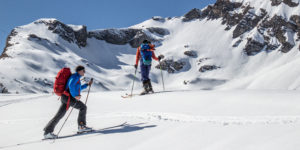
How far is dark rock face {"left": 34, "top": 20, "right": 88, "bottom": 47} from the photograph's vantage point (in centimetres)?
15862

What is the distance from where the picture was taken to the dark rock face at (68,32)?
159m

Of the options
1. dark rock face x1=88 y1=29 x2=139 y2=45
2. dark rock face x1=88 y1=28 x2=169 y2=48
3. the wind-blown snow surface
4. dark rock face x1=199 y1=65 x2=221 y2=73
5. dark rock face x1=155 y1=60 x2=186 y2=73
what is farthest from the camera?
dark rock face x1=88 y1=28 x2=169 y2=48

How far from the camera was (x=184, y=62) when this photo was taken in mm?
164875

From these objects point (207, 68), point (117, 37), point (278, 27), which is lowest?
point (207, 68)

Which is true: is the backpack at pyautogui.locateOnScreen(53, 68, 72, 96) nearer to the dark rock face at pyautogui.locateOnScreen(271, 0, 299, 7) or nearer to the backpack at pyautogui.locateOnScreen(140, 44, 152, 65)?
the backpack at pyautogui.locateOnScreen(140, 44, 152, 65)

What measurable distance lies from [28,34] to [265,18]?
14768cm

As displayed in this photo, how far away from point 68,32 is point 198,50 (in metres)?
85.0

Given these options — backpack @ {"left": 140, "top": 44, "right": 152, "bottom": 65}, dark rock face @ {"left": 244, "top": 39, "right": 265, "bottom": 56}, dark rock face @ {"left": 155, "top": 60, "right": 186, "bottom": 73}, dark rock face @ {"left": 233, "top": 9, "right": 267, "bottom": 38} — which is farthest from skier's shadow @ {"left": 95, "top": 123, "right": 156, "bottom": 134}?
dark rock face @ {"left": 233, "top": 9, "right": 267, "bottom": 38}

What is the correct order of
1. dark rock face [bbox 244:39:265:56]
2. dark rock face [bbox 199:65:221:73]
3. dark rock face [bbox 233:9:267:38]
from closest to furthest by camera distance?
dark rock face [bbox 199:65:221:73] < dark rock face [bbox 244:39:265:56] < dark rock face [bbox 233:9:267:38]

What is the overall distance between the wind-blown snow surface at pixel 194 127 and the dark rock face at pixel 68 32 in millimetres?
160435

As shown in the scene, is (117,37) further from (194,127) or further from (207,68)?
(194,127)

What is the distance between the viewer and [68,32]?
164875 mm

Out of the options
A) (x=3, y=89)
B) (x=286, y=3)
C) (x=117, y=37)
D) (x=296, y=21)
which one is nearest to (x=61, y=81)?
(x=3, y=89)

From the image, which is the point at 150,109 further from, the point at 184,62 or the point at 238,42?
the point at 238,42
